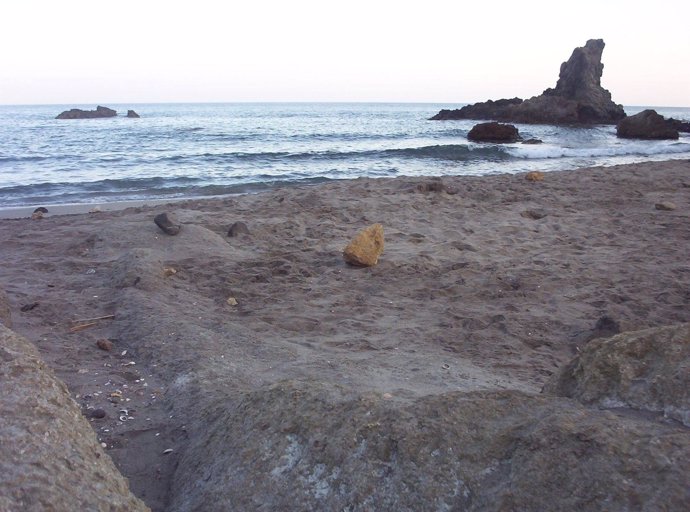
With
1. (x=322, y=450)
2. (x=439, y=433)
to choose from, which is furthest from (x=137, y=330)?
(x=439, y=433)

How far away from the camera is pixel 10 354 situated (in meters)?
2.08

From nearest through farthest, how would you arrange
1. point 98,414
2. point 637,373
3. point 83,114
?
point 637,373, point 98,414, point 83,114

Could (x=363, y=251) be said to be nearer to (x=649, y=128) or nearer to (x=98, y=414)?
(x=98, y=414)

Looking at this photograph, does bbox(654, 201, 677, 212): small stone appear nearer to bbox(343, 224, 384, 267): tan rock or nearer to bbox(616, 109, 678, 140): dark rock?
bbox(343, 224, 384, 267): tan rock

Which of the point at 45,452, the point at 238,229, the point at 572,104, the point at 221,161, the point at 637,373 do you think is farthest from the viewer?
the point at 572,104

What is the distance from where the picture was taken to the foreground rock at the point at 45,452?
1.48 m

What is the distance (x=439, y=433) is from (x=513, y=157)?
17.4 metres

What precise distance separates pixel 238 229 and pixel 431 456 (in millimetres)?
4931

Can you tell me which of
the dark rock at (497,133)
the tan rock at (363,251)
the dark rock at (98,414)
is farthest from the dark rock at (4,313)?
the dark rock at (497,133)

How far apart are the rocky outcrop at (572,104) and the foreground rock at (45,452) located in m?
41.2

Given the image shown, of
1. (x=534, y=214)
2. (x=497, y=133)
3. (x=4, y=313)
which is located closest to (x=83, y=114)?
(x=497, y=133)

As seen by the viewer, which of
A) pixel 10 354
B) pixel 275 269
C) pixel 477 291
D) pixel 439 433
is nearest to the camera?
pixel 439 433

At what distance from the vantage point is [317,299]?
15.3 feet

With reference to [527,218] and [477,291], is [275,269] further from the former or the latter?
[527,218]
